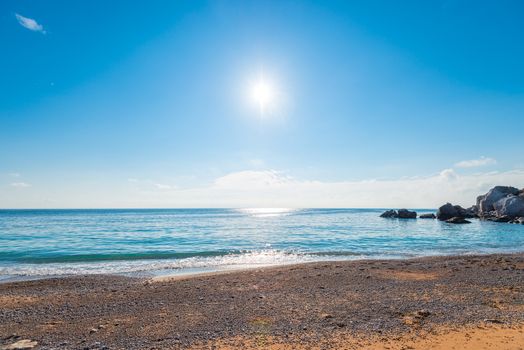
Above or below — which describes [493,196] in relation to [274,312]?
above

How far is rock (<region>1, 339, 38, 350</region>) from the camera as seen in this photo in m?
7.51

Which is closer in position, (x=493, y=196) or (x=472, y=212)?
(x=493, y=196)

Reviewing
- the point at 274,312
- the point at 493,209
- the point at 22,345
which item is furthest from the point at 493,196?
the point at 22,345

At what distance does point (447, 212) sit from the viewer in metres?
76.1

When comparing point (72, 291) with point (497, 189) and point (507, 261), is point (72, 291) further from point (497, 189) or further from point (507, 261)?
point (497, 189)

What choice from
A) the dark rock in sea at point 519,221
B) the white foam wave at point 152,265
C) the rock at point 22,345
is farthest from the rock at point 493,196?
the rock at point 22,345

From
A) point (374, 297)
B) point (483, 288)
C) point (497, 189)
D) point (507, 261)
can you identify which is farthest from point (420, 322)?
point (497, 189)

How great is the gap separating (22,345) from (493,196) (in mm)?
95785

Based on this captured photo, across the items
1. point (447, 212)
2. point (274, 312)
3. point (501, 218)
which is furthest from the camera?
point (447, 212)

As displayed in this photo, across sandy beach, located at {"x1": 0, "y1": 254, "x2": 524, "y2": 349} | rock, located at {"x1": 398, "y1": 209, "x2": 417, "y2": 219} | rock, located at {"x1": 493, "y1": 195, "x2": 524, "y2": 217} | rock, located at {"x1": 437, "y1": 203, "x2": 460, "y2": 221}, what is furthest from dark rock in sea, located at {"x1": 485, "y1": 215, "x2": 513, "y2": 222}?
sandy beach, located at {"x1": 0, "y1": 254, "x2": 524, "y2": 349}

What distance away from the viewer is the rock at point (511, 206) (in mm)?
66500

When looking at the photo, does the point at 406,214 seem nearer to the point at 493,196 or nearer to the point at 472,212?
the point at 472,212

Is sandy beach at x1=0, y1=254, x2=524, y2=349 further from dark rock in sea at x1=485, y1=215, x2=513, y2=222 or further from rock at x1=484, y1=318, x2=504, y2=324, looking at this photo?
dark rock in sea at x1=485, y1=215, x2=513, y2=222

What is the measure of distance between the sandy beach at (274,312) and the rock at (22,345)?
44 millimetres
